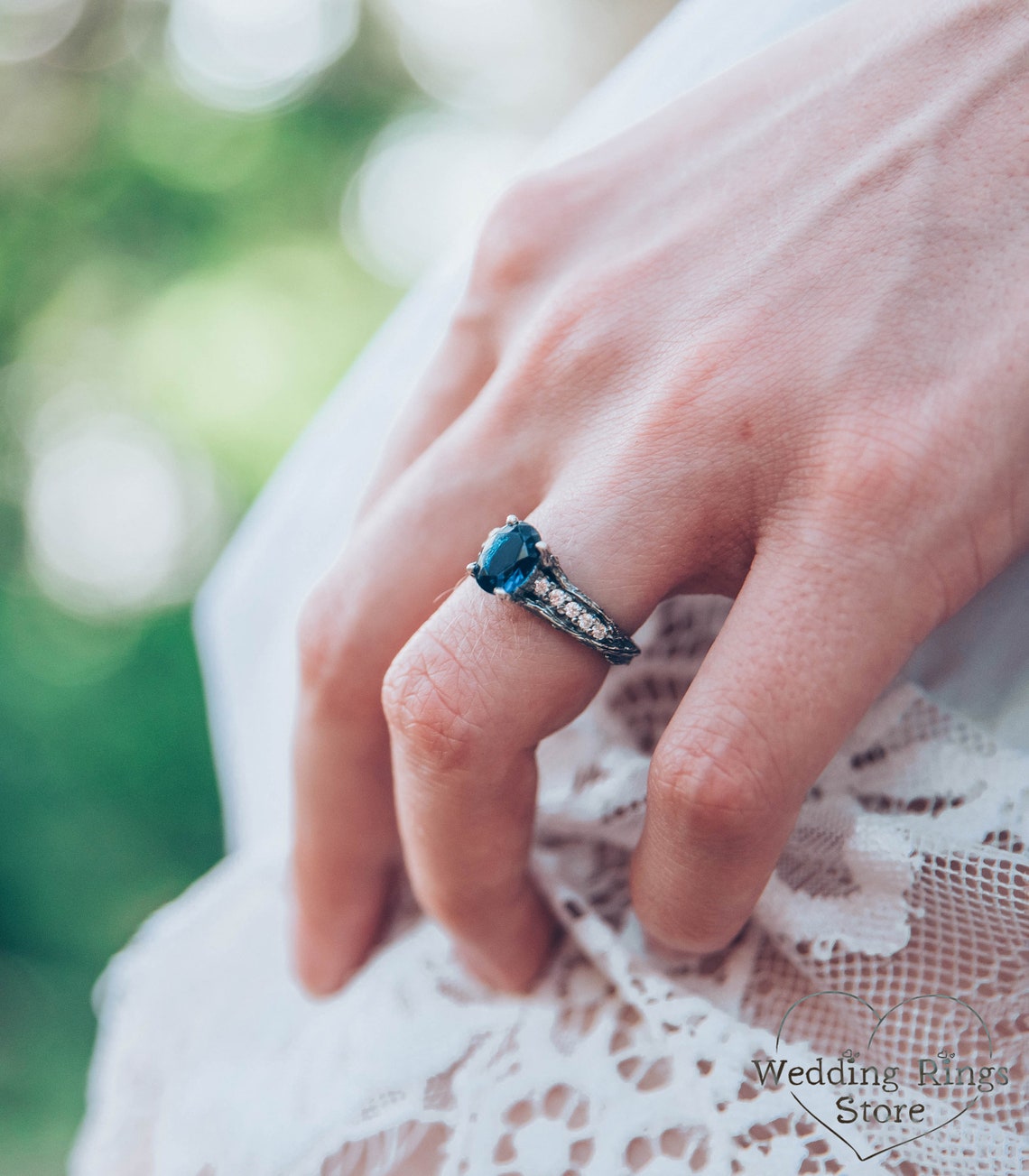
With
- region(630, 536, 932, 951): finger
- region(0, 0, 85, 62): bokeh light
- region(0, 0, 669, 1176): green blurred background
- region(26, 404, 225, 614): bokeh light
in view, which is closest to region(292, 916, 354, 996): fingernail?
region(630, 536, 932, 951): finger

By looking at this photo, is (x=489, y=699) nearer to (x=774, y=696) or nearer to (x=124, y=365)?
(x=774, y=696)

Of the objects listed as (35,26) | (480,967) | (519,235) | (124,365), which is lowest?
(480,967)

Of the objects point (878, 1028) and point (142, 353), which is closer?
point (878, 1028)

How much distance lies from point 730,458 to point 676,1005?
41cm

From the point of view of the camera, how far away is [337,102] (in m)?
4.50

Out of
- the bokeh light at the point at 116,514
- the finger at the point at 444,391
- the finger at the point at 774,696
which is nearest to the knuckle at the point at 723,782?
the finger at the point at 774,696

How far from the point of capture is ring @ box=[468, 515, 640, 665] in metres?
0.65

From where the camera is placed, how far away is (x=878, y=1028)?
2.13 feet

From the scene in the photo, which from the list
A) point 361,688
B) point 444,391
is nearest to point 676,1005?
point 361,688

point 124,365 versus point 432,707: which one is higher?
point 124,365

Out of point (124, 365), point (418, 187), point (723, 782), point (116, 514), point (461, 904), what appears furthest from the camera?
point (418, 187)

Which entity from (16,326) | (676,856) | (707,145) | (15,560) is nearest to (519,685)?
(676,856)

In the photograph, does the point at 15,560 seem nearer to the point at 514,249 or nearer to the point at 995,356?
the point at 514,249

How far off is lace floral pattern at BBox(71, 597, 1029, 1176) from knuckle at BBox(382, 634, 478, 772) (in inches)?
8.1
